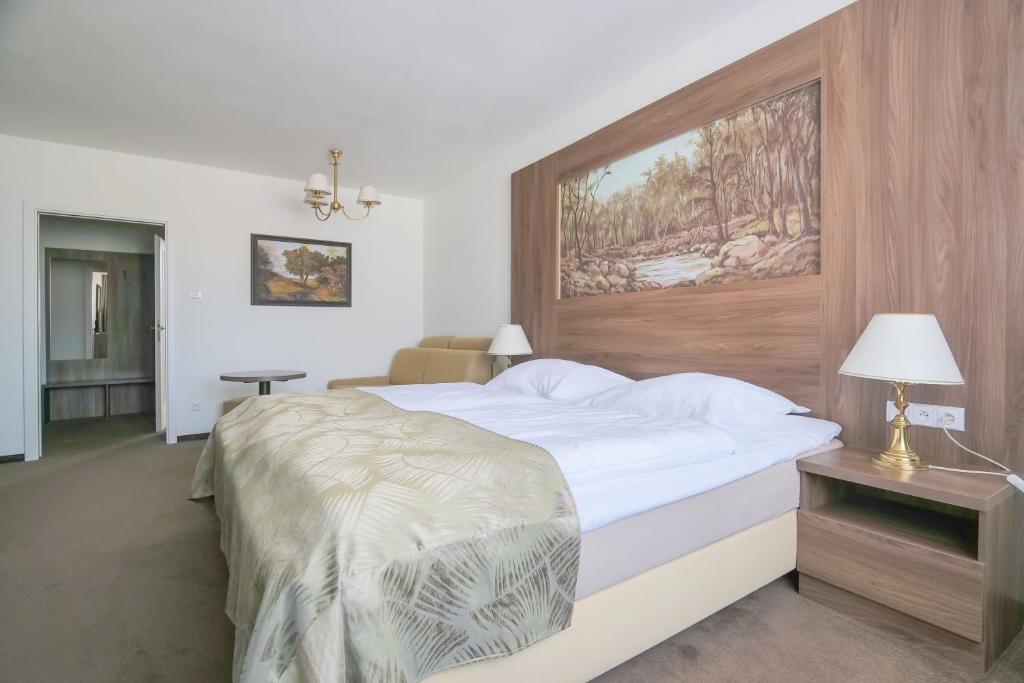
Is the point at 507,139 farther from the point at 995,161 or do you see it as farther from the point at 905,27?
the point at 995,161

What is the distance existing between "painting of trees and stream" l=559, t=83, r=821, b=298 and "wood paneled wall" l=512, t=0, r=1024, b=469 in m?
0.08

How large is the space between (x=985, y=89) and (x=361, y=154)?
392cm

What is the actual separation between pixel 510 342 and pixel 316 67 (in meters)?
2.09

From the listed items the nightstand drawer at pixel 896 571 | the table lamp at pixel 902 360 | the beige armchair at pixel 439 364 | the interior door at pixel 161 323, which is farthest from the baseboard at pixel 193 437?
the table lamp at pixel 902 360

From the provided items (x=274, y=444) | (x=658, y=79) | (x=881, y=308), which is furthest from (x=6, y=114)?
(x=881, y=308)

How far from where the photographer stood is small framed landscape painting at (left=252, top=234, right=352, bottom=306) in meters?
4.64

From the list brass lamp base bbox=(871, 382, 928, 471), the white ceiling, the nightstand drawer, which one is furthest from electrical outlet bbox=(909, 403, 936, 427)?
the white ceiling

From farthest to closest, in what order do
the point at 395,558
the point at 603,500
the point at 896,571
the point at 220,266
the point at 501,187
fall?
the point at 220,266 → the point at 501,187 → the point at 896,571 → the point at 603,500 → the point at 395,558

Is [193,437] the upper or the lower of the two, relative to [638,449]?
lower

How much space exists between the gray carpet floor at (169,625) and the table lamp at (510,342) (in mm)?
1981

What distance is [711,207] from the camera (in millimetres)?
2463

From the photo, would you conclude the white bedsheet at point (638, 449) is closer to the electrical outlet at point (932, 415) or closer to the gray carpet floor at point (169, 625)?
the electrical outlet at point (932, 415)

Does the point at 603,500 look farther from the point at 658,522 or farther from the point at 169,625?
the point at 169,625

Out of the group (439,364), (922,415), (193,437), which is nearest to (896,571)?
(922,415)
